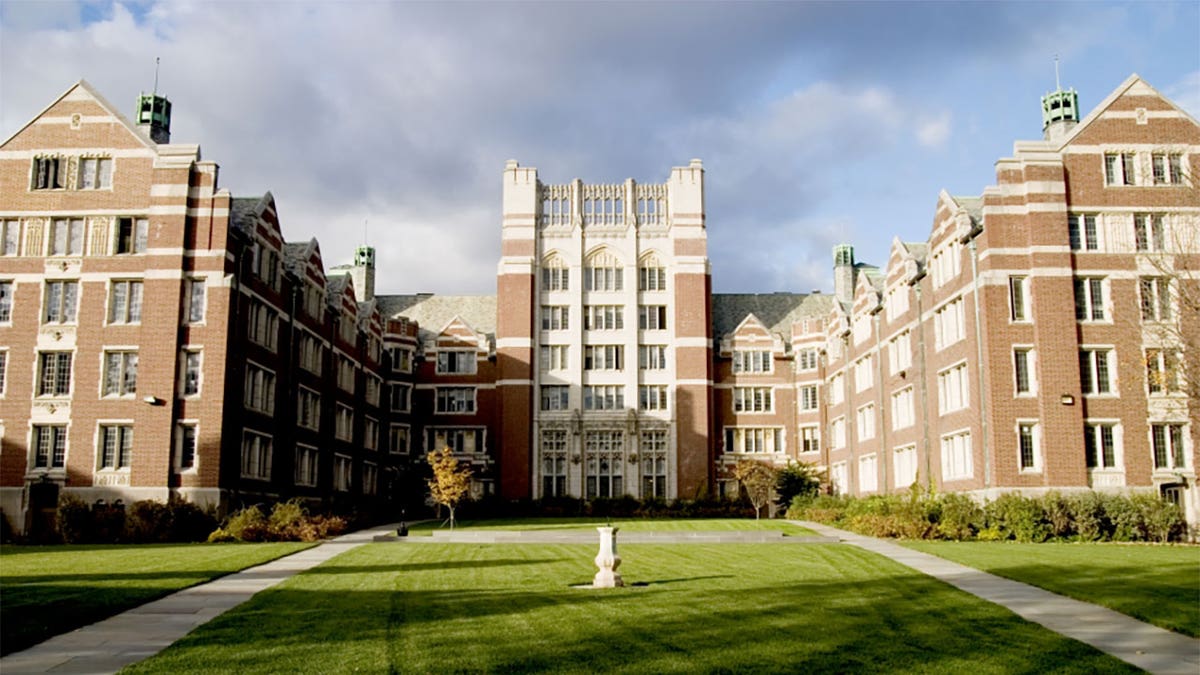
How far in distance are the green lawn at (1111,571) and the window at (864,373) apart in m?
21.0

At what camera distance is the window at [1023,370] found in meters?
38.4

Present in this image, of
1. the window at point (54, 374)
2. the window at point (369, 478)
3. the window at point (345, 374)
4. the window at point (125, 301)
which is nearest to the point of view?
the window at point (54, 374)

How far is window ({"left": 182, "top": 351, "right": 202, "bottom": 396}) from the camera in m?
39.9

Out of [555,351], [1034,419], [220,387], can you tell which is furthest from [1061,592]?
[555,351]

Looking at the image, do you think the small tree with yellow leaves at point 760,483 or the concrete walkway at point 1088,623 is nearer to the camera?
the concrete walkway at point 1088,623

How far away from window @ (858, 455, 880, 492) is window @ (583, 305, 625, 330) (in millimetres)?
18416

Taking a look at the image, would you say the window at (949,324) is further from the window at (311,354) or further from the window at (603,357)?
the window at (311,354)

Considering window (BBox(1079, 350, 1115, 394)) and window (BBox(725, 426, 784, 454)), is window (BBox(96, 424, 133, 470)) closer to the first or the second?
window (BBox(1079, 350, 1115, 394))

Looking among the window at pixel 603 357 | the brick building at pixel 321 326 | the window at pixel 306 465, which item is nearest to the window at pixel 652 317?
the window at pixel 603 357

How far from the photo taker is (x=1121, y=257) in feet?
129

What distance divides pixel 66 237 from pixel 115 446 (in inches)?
361

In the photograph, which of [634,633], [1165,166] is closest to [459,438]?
[1165,166]

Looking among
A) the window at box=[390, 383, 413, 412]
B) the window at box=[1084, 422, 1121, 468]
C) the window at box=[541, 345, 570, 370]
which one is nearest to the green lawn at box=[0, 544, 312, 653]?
the window at box=[1084, 422, 1121, 468]

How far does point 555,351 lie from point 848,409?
19152mm
